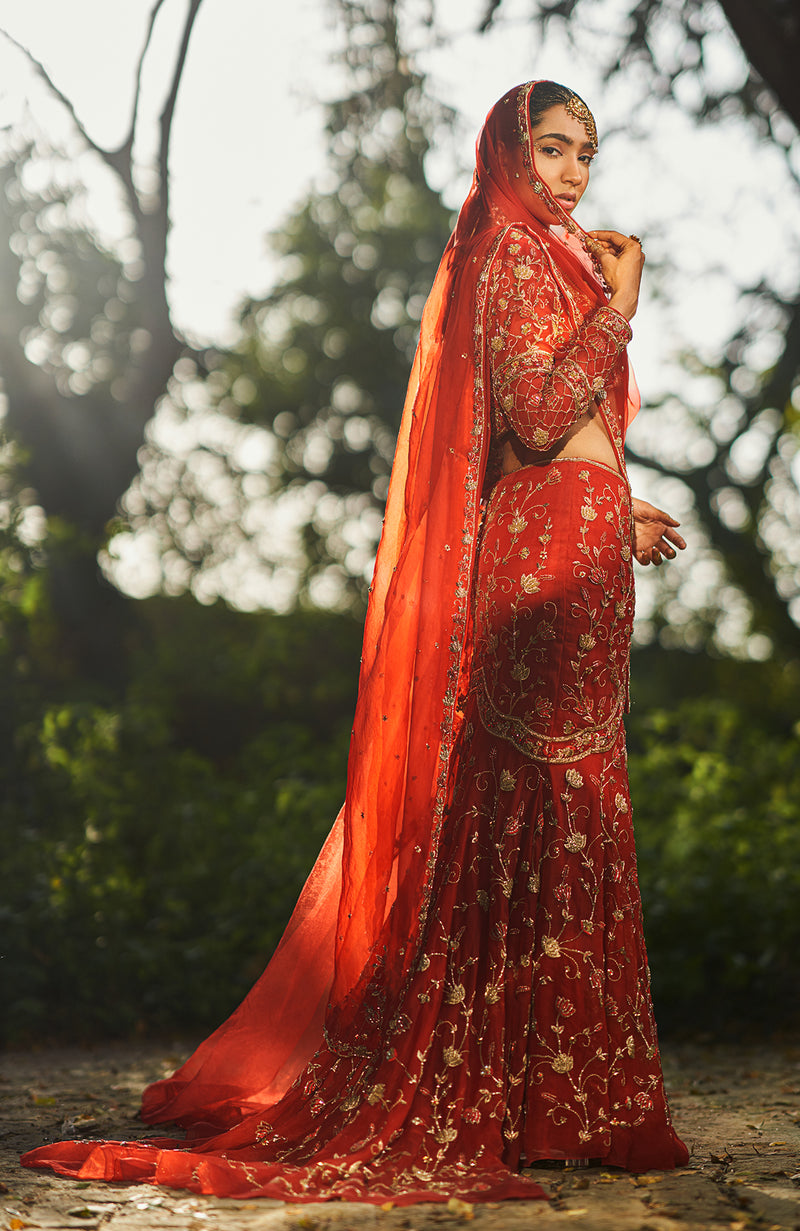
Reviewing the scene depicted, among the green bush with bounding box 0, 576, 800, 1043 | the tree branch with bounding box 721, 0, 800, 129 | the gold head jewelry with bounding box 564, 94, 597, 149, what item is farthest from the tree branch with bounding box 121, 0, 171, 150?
the gold head jewelry with bounding box 564, 94, 597, 149

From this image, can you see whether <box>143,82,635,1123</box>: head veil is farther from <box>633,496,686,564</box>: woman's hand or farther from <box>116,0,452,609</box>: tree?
<box>116,0,452,609</box>: tree

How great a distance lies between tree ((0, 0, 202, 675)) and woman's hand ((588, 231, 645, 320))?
17.0ft

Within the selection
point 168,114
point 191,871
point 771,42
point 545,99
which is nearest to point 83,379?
point 168,114

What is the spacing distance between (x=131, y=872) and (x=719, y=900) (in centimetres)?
Answer: 273

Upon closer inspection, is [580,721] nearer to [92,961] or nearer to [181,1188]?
[181,1188]

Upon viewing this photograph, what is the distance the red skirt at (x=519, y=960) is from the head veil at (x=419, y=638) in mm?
64

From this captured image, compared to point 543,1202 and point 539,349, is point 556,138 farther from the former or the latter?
point 543,1202

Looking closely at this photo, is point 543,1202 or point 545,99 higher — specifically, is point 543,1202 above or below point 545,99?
below

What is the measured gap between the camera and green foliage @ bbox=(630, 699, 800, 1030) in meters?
4.79

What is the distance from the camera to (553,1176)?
2.29 metres

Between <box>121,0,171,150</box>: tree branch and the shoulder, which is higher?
<box>121,0,171,150</box>: tree branch

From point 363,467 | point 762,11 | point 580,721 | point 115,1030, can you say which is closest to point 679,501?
point 363,467

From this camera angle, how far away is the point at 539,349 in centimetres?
254

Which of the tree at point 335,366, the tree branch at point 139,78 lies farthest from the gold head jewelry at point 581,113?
the tree at point 335,366
